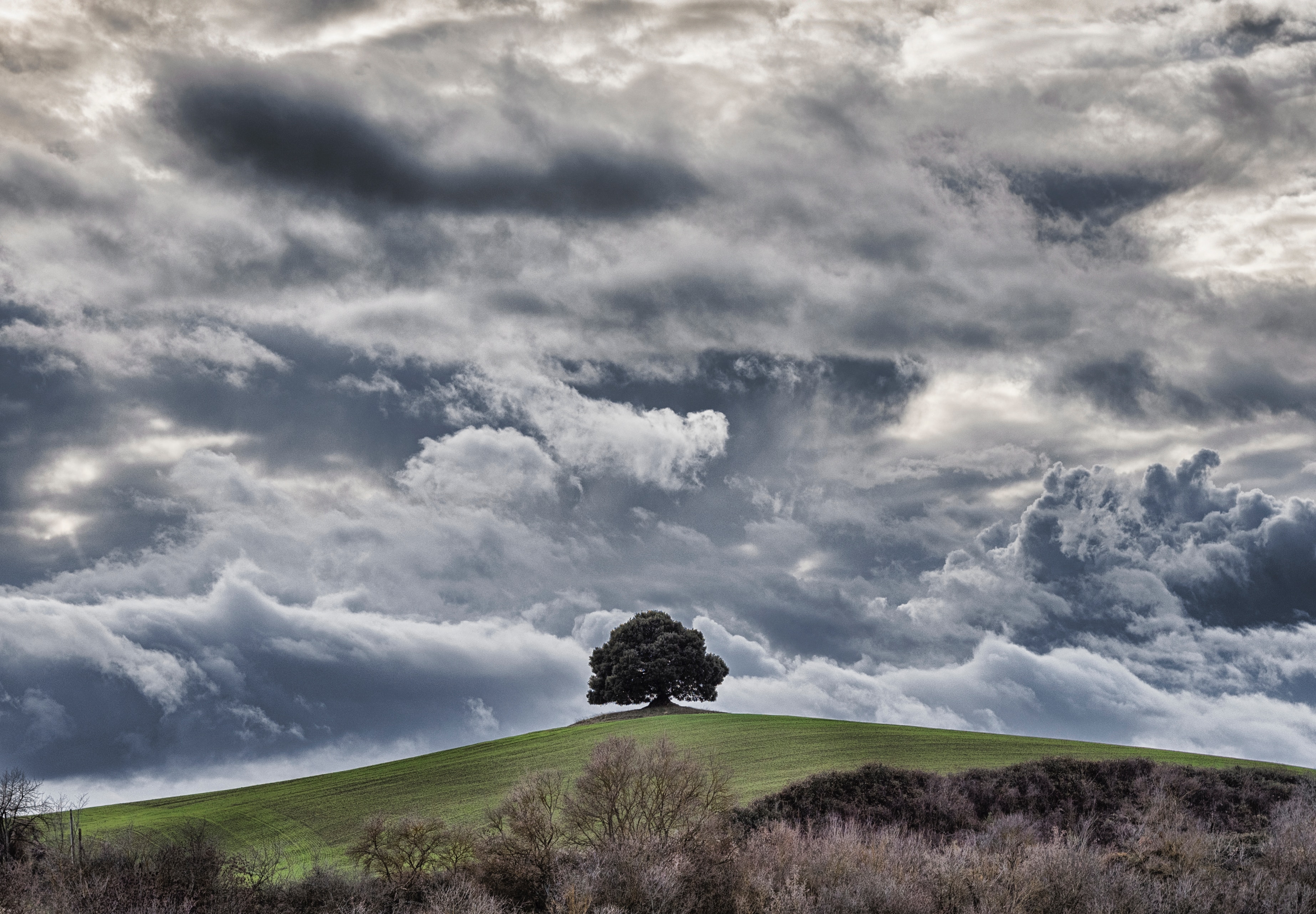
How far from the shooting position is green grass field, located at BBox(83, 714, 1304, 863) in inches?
1716

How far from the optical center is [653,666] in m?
75.6

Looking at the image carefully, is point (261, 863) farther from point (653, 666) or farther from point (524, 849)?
point (653, 666)

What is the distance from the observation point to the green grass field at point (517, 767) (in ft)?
143

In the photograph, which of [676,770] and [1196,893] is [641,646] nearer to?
[676,770]

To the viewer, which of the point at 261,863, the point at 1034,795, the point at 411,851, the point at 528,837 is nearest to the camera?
the point at 528,837

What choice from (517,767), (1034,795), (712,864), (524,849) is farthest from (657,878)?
(517,767)

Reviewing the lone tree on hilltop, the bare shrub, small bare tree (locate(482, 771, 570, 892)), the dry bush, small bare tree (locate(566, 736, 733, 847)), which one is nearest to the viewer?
the dry bush

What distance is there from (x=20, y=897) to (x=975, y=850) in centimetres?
2834

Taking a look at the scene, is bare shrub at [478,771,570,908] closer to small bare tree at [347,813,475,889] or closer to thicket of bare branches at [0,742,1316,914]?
thicket of bare branches at [0,742,1316,914]

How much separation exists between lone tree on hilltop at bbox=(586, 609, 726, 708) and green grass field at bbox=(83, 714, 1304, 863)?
472 inches

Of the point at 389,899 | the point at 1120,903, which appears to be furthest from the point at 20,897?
the point at 1120,903

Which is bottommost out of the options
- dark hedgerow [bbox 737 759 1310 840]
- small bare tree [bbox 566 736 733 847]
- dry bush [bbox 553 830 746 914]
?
dark hedgerow [bbox 737 759 1310 840]

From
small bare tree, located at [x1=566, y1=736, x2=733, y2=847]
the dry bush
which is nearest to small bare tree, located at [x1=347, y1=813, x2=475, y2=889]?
small bare tree, located at [x1=566, y1=736, x2=733, y2=847]

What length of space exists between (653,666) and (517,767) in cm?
2465
